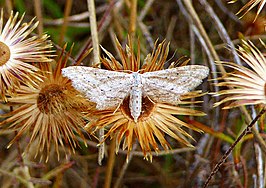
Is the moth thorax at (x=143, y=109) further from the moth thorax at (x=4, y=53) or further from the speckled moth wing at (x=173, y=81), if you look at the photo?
the moth thorax at (x=4, y=53)

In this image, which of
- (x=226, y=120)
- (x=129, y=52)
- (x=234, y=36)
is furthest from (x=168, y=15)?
(x=129, y=52)

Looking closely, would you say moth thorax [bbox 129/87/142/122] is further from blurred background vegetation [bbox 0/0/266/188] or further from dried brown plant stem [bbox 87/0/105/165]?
blurred background vegetation [bbox 0/0/266/188]

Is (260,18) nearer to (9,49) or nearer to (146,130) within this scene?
(146,130)

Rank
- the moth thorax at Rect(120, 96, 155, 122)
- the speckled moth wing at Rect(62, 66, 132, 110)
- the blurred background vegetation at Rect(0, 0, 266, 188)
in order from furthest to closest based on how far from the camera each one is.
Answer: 1. the blurred background vegetation at Rect(0, 0, 266, 188)
2. the moth thorax at Rect(120, 96, 155, 122)
3. the speckled moth wing at Rect(62, 66, 132, 110)

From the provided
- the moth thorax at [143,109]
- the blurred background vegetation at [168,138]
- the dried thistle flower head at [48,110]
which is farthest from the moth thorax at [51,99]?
the blurred background vegetation at [168,138]

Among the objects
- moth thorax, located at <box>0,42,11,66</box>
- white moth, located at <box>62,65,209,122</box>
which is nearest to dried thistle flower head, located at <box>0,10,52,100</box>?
moth thorax, located at <box>0,42,11,66</box>

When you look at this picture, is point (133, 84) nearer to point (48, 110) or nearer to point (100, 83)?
point (100, 83)
